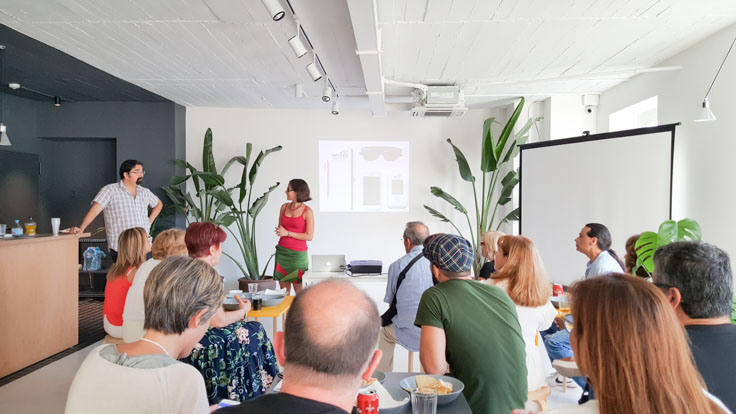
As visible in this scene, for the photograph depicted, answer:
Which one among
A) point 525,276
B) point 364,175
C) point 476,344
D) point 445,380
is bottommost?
point 445,380

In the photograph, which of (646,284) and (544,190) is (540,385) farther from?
(544,190)

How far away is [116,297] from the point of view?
305 centimetres

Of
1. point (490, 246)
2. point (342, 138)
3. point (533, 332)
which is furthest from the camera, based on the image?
point (342, 138)

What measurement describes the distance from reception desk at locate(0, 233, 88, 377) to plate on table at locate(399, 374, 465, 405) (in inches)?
137

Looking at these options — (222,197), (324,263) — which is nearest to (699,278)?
(324,263)

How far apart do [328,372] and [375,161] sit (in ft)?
20.4

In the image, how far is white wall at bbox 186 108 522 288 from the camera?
7074 mm

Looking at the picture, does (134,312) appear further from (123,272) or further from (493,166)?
(493,166)

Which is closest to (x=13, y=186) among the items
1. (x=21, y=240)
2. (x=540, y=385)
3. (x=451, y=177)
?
(x=21, y=240)

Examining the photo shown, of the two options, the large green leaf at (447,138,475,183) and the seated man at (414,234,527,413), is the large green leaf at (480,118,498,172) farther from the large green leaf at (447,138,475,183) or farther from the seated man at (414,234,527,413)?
the seated man at (414,234,527,413)

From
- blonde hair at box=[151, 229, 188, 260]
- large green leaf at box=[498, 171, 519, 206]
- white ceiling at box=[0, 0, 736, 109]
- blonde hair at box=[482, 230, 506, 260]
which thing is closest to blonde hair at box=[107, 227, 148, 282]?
blonde hair at box=[151, 229, 188, 260]

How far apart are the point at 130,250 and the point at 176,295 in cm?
171

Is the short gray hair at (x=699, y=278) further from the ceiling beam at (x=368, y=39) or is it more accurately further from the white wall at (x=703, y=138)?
the white wall at (x=703, y=138)

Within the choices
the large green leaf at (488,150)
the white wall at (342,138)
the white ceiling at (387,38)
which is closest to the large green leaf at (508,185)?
the large green leaf at (488,150)
